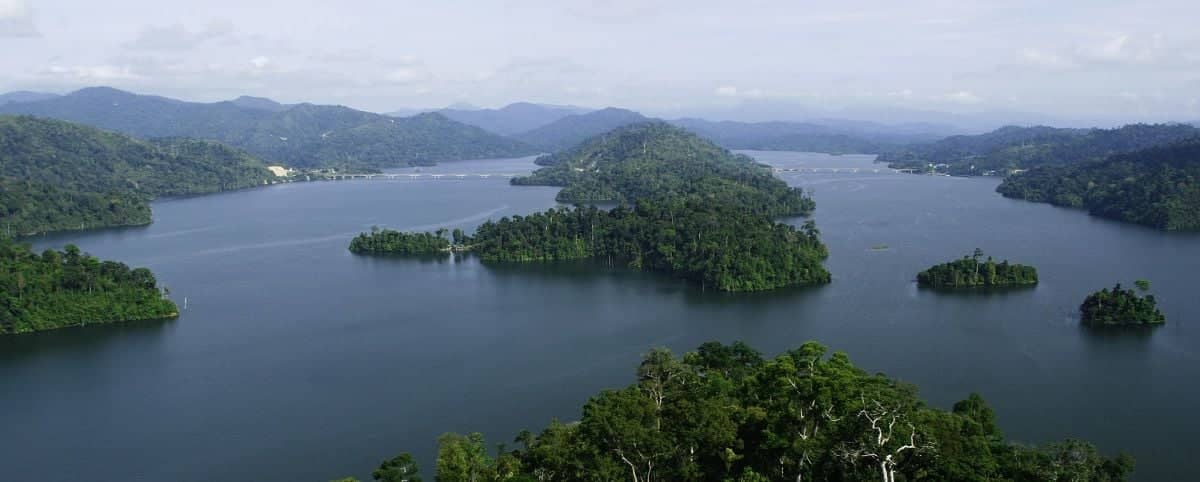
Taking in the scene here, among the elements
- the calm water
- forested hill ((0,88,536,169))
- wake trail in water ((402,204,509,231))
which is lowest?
the calm water

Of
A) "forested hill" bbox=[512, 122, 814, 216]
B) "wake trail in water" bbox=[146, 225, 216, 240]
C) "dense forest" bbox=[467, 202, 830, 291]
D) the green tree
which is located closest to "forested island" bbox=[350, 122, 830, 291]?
"dense forest" bbox=[467, 202, 830, 291]

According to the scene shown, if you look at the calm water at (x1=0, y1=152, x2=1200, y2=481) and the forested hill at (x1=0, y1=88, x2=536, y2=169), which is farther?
the forested hill at (x1=0, y1=88, x2=536, y2=169)

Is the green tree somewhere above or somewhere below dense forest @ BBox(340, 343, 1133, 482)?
below

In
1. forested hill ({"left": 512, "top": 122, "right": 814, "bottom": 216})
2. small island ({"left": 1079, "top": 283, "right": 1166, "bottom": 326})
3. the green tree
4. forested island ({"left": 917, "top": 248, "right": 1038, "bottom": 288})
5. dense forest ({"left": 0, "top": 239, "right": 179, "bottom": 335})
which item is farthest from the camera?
forested hill ({"left": 512, "top": 122, "right": 814, "bottom": 216})

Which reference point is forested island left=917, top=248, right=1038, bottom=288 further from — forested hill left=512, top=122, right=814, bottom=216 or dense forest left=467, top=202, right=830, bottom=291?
forested hill left=512, top=122, right=814, bottom=216

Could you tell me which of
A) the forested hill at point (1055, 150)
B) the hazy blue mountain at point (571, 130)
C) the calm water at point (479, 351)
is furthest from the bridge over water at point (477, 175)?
the calm water at point (479, 351)

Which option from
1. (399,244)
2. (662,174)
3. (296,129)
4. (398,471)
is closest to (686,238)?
(399,244)

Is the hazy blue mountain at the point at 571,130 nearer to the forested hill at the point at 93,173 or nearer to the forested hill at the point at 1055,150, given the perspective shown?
the forested hill at the point at 1055,150

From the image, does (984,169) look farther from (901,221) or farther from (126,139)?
(126,139)

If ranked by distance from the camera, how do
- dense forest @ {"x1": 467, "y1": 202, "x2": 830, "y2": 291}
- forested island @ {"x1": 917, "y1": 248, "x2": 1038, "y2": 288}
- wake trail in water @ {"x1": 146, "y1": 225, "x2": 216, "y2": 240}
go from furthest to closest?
wake trail in water @ {"x1": 146, "y1": 225, "x2": 216, "y2": 240} → dense forest @ {"x1": 467, "y1": 202, "x2": 830, "y2": 291} → forested island @ {"x1": 917, "y1": 248, "x2": 1038, "y2": 288}
